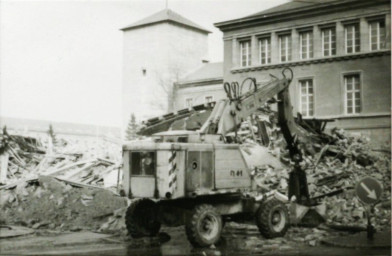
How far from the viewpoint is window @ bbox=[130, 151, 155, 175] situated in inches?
426

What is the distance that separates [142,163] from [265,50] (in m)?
13.3

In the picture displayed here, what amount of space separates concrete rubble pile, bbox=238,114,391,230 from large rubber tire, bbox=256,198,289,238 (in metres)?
1.75

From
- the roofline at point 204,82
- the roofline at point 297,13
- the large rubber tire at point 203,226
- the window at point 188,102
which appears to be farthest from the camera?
the window at point 188,102

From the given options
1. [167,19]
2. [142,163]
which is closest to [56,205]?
[142,163]

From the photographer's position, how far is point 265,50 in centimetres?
2288

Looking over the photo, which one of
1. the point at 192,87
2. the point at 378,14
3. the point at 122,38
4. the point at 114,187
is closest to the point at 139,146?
the point at 122,38

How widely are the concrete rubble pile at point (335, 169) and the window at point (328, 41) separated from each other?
2.84m

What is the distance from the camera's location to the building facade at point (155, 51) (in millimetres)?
12961

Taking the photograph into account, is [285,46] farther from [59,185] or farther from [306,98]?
[59,185]

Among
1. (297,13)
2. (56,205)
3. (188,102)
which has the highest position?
(297,13)

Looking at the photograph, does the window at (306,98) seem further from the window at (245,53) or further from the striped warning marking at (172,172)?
the striped warning marking at (172,172)

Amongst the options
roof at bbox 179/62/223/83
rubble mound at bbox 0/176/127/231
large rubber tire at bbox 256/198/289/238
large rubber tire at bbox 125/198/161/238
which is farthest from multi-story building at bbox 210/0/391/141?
rubble mound at bbox 0/176/127/231

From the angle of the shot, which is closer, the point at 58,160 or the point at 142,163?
the point at 142,163

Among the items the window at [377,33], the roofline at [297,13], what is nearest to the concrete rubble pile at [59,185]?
the roofline at [297,13]
